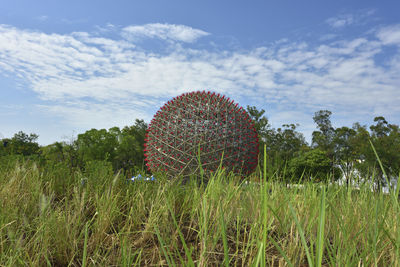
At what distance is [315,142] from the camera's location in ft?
96.8

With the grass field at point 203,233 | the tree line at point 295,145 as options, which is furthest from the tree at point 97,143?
the grass field at point 203,233

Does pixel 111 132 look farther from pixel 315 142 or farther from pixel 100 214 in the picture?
pixel 100 214

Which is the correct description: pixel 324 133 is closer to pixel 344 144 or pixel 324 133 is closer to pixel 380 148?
pixel 344 144

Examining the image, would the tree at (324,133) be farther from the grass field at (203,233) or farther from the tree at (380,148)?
the grass field at (203,233)

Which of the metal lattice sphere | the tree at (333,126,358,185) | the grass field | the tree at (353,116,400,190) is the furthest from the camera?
the tree at (333,126,358,185)

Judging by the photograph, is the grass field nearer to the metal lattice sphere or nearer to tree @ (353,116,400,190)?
the metal lattice sphere

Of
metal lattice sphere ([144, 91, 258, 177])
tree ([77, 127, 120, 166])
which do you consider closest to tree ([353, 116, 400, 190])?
metal lattice sphere ([144, 91, 258, 177])

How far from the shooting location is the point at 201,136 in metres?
6.30

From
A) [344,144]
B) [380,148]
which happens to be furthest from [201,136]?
[344,144]

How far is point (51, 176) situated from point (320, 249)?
14.1ft

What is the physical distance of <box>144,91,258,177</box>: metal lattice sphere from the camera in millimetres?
6348

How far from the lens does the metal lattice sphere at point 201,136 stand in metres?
6.35

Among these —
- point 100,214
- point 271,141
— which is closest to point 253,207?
point 100,214

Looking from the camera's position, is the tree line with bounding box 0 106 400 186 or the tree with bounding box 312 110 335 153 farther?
the tree with bounding box 312 110 335 153
